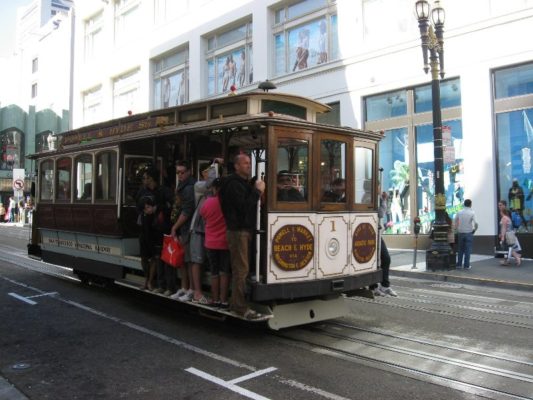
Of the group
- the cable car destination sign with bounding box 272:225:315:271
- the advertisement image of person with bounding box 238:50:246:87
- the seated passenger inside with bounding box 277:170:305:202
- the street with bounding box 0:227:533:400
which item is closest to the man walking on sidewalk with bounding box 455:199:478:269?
the street with bounding box 0:227:533:400

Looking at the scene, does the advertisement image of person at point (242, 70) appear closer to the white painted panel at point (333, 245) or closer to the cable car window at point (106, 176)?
the cable car window at point (106, 176)

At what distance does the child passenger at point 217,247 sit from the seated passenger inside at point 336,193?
1.35m

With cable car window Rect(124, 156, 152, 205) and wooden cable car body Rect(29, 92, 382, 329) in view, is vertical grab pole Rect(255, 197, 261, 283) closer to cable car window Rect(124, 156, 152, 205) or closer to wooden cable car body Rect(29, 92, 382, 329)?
wooden cable car body Rect(29, 92, 382, 329)

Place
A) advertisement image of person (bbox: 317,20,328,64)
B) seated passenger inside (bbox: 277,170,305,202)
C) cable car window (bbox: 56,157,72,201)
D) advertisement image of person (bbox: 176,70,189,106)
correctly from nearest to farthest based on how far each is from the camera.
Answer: seated passenger inside (bbox: 277,170,305,202) < cable car window (bbox: 56,157,72,201) < advertisement image of person (bbox: 317,20,328,64) < advertisement image of person (bbox: 176,70,189,106)

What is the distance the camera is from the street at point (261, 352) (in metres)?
4.56

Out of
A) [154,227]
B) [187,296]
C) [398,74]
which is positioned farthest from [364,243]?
[398,74]

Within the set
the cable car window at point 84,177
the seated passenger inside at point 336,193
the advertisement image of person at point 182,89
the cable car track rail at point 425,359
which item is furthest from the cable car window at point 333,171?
the advertisement image of person at point 182,89

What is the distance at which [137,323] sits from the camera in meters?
6.99

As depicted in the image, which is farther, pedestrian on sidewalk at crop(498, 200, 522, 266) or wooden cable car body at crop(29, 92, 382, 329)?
pedestrian on sidewalk at crop(498, 200, 522, 266)

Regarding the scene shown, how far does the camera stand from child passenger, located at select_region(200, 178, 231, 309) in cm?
620

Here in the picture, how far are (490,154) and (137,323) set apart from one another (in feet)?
38.8

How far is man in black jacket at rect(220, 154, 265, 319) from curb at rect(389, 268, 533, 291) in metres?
7.07

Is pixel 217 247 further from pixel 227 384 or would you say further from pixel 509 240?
pixel 509 240

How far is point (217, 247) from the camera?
20.3ft
